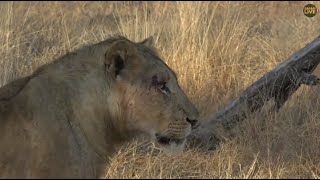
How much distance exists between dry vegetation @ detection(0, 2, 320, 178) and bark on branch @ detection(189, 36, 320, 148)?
4.1 inches

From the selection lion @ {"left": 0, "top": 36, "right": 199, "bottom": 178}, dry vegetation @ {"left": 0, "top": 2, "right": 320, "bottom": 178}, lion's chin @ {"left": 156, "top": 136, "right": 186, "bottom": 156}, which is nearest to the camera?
lion @ {"left": 0, "top": 36, "right": 199, "bottom": 178}

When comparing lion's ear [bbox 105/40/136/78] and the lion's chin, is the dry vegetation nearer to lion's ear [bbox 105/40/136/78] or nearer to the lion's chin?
the lion's chin

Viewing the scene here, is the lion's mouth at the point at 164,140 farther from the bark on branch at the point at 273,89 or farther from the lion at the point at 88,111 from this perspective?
the bark on branch at the point at 273,89

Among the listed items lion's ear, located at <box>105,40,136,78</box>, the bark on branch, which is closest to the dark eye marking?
lion's ear, located at <box>105,40,136,78</box>

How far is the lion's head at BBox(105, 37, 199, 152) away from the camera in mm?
3453

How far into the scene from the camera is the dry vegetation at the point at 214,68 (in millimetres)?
4566

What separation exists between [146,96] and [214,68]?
366cm

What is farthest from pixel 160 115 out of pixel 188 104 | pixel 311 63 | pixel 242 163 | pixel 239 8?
pixel 239 8

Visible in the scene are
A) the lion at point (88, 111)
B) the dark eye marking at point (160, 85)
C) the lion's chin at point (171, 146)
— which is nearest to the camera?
the lion at point (88, 111)

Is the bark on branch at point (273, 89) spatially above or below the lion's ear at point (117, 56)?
below

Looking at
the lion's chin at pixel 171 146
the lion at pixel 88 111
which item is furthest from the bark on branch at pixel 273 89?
the lion at pixel 88 111

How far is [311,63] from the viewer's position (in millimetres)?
5504

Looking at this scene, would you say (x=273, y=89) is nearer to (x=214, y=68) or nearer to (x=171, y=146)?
(x=214, y=68)

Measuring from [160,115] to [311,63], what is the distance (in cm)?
231
